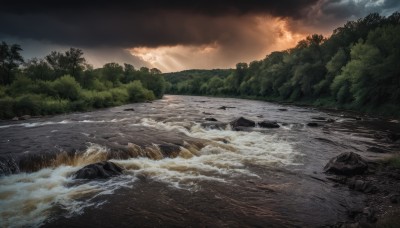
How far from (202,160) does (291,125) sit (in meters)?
17.8

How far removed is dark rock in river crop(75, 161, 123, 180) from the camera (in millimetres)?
12758

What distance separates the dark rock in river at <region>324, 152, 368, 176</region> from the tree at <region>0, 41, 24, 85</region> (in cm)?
6156

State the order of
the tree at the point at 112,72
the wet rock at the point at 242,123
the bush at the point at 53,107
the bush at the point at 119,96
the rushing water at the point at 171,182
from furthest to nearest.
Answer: the tree at the point at 112,72
the bush at the point at 119,96
the bush at the point at 53,107
the wet rock at the point at 242,123
the rushing water at the point at 171,182

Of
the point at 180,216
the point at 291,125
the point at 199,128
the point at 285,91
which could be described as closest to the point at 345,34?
the point at 285,91

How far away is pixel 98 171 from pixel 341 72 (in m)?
56.9

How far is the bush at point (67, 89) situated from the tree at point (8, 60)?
16.4 meters

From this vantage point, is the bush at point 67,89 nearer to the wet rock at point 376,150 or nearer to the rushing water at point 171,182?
the rushing water at point 171,182

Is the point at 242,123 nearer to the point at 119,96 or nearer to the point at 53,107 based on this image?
the point at 53,107

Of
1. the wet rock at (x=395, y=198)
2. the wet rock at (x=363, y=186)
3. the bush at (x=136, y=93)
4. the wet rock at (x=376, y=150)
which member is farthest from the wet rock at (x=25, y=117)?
the bush at (x=136, y=93)

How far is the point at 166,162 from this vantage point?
15.6 m

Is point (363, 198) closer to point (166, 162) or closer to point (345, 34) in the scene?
point (166, 162)

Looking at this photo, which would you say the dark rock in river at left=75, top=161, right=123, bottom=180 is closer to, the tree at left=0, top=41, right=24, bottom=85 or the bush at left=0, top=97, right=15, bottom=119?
the bush at left=0, top=97, right=15, bottom=119

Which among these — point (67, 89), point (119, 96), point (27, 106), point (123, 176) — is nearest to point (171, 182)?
point (123, 176)

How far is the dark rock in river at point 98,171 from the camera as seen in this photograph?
41.9 feet
